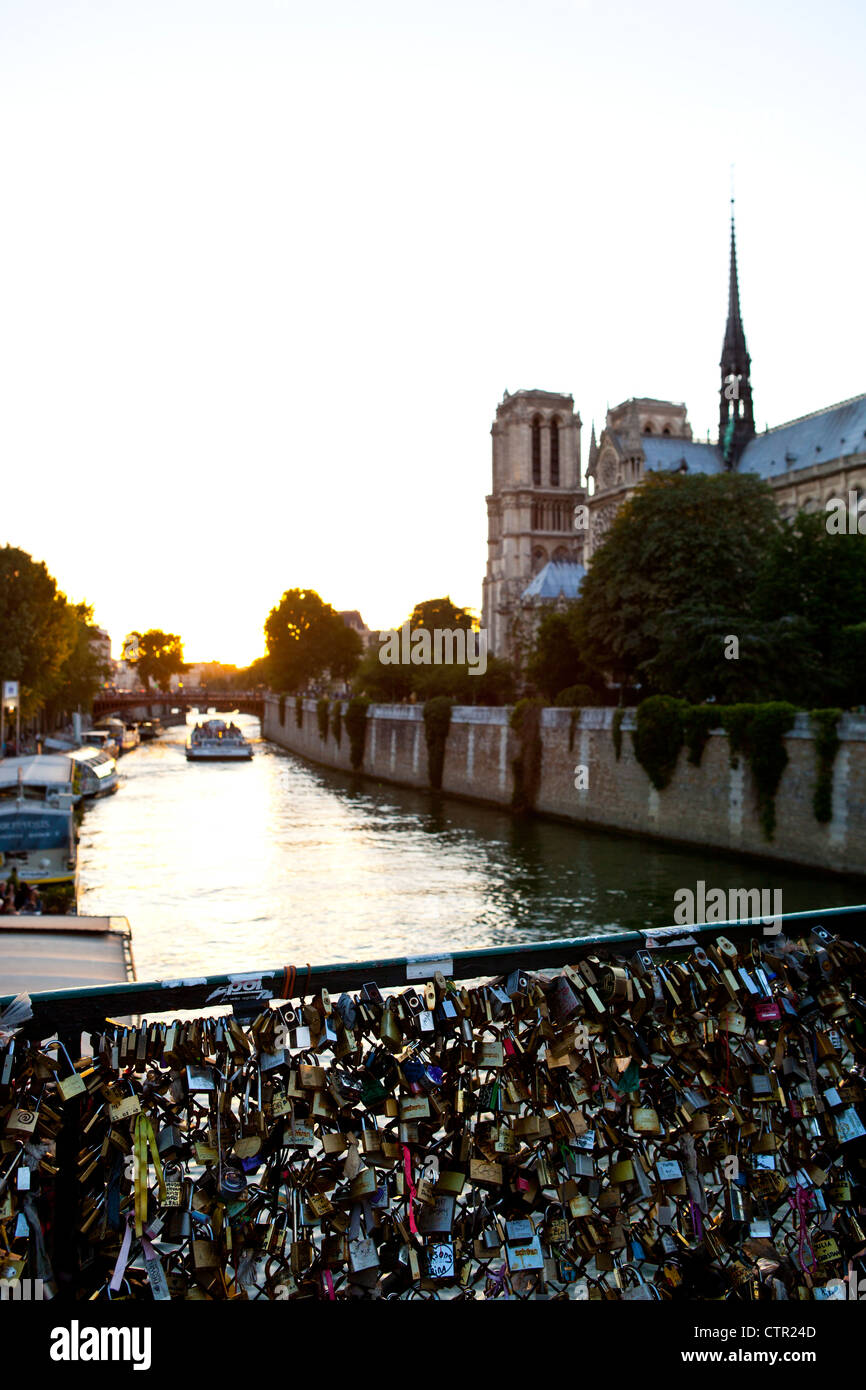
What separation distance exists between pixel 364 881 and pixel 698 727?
9462 millimetres

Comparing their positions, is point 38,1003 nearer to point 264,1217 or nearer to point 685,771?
point 264,1217

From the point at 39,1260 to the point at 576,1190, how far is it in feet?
5.35

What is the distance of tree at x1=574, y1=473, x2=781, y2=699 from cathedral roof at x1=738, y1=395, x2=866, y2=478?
2575 cm

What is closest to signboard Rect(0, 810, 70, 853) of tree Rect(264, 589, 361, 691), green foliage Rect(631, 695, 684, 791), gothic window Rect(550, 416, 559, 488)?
green foliage Rect(631, 695, 684, 791)

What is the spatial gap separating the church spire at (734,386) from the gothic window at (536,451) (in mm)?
23800

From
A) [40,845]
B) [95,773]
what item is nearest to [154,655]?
[95,773]

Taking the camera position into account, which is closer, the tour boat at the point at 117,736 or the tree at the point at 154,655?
the tour boat at the point at 117,736

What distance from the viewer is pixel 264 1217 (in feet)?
11.7

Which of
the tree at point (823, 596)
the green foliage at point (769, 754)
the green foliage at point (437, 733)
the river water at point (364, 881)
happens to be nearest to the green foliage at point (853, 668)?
the tree at point (823, 596)

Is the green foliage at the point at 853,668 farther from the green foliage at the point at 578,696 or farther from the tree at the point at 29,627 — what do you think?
the tree at the point at 29,627

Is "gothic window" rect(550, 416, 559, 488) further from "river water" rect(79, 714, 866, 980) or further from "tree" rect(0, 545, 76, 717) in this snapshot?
"river water" rect(79, 714, 866, 980)

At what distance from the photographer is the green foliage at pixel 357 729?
2200 inches

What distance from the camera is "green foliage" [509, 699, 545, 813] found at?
118 ft

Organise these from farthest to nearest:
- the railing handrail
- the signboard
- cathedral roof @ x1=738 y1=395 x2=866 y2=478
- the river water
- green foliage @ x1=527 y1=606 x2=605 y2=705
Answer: cathedral roof @ x1=738 y1=395 x2=866 y2=478, green foliage @ x1=527 y1=606 x2=605 y2=705, the signboard, the river water, the railing handrail
